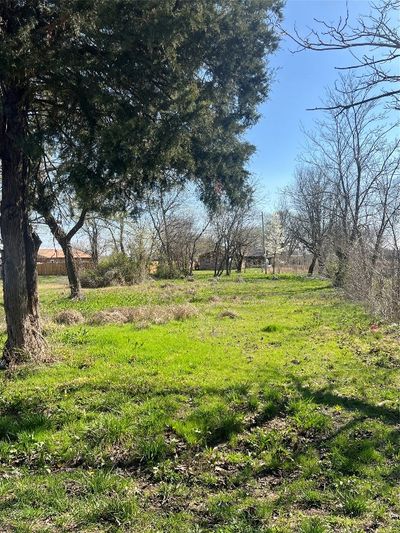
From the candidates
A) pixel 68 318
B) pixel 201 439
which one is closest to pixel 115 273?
pixel 68 318

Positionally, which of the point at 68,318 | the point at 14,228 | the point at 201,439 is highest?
the point at 14,228

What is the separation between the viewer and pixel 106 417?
4.92 meters

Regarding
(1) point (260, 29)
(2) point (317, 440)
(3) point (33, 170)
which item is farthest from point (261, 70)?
(2) point (317, 440)

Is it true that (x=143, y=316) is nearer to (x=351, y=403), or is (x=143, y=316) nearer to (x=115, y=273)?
(x=351, y=403)

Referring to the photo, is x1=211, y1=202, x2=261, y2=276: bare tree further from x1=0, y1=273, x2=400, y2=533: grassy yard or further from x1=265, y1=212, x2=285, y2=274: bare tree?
x1=0, y1=273, x2=400, y2=533: grassy yard

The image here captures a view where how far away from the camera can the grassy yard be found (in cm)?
328

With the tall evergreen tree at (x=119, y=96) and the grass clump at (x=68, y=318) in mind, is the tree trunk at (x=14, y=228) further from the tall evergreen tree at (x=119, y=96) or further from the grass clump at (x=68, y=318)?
the grass clump at (x=68, y=318)

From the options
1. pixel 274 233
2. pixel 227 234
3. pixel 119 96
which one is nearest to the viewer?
pixel 119 96

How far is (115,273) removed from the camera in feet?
94.4

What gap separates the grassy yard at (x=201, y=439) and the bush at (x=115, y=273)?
19981mm

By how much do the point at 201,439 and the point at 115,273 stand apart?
2492 centimetres

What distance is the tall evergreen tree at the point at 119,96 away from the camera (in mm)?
5805

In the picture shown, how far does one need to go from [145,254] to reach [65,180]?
24383 mm

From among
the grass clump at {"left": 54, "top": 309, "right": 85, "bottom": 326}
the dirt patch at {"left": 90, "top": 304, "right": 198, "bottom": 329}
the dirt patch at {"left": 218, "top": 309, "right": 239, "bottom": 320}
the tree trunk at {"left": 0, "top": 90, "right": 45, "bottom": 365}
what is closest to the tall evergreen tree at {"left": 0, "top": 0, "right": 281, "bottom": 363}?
the tree trunk at {"left": 0, "top": 90, "right": 45, "bottom": 365}
